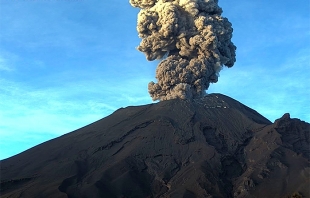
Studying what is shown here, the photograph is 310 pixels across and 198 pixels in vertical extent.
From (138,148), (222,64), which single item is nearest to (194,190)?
(138,148)

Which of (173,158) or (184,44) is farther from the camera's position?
(184,44)

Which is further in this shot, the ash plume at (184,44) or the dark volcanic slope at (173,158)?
the ash plume at (184,44)

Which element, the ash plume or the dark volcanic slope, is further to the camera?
the ash plume

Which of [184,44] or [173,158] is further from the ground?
[184,44]

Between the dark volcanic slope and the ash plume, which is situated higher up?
the ash plume

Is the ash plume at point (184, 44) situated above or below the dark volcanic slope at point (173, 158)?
above
